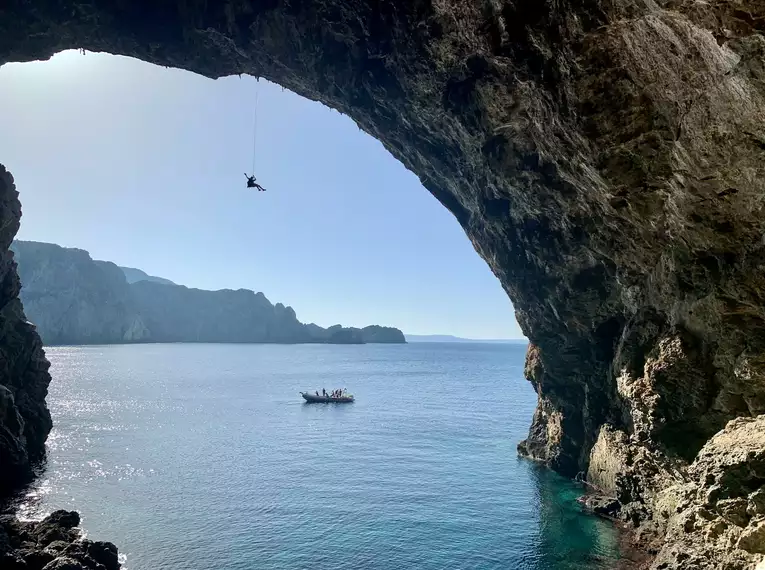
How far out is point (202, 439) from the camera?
1870 inches

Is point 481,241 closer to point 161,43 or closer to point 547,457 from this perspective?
point 547,457

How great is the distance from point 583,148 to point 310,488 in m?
26.4

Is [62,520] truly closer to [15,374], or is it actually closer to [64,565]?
[64,565]

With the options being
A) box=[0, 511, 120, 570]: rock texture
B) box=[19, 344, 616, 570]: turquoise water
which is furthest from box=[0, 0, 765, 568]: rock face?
box=[0, 511, 120, 570]: rock texture

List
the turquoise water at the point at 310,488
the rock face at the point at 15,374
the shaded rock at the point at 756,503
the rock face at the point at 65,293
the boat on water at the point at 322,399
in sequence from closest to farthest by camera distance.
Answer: the shaded rock at the point at 756,503
the turquoise water at the point at 310,488
the rock face at the point at 15,374
the boat on water at the point at 322,399
the rock face at the point at 65,293

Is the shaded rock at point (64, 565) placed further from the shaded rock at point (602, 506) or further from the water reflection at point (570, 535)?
the shaded rock at point (602, 506)

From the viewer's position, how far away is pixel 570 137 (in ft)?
64.2

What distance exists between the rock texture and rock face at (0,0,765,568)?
80.1ft

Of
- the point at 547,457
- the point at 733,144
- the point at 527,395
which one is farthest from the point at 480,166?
the point at 527,395

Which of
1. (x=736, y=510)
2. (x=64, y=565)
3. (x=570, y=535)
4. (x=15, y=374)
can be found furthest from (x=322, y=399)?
(x=736, y=510)

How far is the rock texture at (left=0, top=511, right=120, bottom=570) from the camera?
18.7 meters

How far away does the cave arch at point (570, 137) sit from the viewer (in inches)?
607

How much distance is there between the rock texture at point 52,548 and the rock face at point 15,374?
1039cm

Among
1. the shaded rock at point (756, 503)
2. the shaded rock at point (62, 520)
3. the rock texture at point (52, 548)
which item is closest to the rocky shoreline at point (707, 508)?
the shaded rock at point (756, 503)
